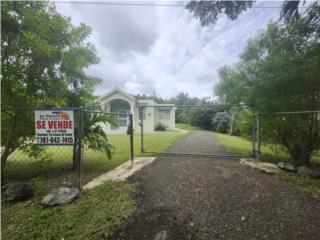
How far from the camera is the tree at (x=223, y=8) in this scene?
3.56 metres

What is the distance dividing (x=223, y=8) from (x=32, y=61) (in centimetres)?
445

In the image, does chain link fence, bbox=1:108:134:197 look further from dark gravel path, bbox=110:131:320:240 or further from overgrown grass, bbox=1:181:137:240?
dark gravel path, bbox=110:131:320:240

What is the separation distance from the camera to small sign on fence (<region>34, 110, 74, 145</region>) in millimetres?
3389

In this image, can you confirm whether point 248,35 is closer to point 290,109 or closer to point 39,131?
point 290,109

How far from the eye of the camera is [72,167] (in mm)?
5273

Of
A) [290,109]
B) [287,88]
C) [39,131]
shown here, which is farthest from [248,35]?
[39,131]

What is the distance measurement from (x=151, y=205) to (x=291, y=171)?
4.27 metres

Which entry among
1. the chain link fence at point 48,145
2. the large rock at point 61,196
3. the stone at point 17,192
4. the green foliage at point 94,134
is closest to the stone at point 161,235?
Answer: the large rock at point 61,196

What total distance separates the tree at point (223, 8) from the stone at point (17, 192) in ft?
16.3

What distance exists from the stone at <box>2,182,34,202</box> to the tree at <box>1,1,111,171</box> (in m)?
1.25

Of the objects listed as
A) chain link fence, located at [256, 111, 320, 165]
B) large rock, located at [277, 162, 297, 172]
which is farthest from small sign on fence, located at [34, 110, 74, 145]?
large rock, located at [277, 162, 297, 172]

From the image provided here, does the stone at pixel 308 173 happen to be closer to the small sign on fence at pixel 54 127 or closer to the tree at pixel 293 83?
the tree at pixel 293 83

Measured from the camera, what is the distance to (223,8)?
3590 mm

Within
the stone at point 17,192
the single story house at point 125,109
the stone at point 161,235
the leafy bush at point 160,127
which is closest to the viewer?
the stone at point 161,235
